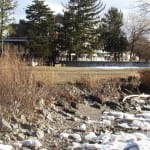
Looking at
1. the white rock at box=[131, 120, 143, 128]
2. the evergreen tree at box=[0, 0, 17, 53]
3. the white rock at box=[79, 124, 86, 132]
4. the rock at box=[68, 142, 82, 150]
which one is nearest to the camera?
the rock at box=[68, 142, 82, 150]

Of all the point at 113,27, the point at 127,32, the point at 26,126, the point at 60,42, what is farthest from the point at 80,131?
the point at 127,32

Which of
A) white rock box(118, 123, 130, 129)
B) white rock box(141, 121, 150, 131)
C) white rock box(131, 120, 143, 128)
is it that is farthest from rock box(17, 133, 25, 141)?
white rock box(131, 120, 143, 128)

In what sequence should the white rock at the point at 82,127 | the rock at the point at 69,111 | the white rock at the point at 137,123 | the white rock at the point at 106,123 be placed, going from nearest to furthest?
the white rock at the point at 82,127 → the white rock at the point at 106,123 → the white rock at the point at 137,123 → the rock at the point at 69,111

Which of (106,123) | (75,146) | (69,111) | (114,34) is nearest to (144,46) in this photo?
(69,111)

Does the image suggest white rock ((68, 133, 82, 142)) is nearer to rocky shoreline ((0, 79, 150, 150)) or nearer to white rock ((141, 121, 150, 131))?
rocky shoreline ((0, 79, 150, 150))

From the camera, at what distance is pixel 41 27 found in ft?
230

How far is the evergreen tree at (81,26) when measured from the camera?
240ft

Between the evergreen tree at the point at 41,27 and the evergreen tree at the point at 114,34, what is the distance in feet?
46.1

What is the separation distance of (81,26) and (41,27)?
272 inches

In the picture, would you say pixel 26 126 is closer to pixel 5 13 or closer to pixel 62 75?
pixel 62 75

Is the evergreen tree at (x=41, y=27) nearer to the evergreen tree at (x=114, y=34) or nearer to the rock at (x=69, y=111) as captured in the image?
the evergreen tree at (x=114, y=34)

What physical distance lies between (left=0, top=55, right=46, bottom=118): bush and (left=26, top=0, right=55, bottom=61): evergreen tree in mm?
49319

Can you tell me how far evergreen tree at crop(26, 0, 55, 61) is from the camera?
6838 centimetres

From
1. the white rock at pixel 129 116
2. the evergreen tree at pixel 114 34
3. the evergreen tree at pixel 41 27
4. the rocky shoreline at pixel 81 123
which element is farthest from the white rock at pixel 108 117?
the evergreen tree at pixel 114 34
